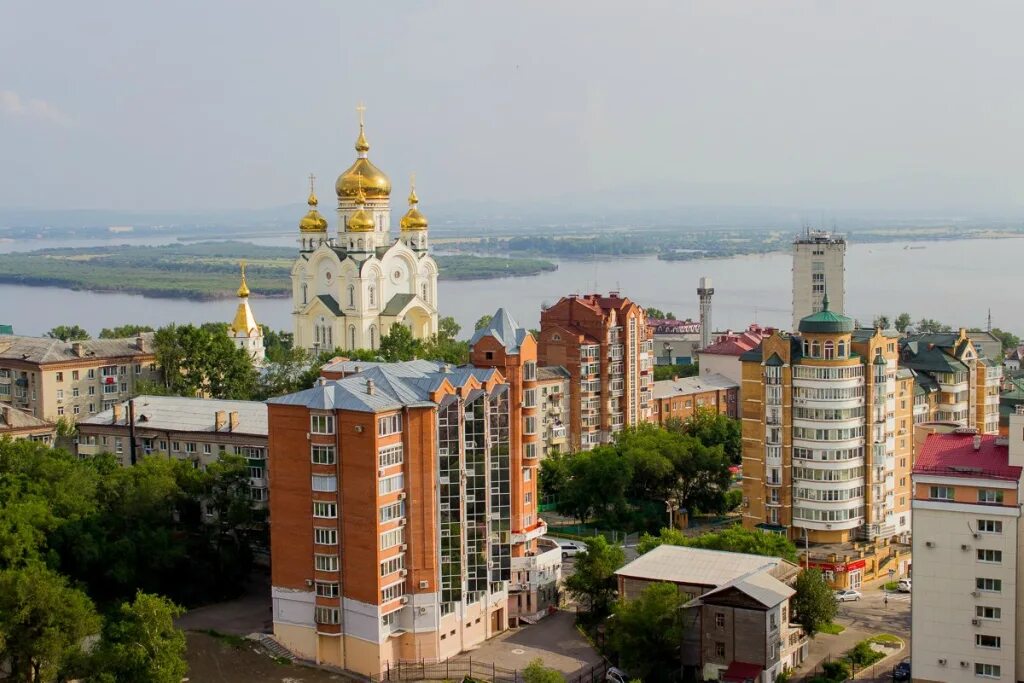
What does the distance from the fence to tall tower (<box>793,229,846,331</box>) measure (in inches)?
1024

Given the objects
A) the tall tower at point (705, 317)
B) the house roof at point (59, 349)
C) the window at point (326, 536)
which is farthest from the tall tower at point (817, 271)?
the window at point (326, 536)

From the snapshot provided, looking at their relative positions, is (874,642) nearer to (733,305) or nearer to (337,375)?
(337,375)

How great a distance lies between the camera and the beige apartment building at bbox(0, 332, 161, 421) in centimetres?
3434

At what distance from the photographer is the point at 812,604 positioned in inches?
786

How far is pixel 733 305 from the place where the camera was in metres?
96.8

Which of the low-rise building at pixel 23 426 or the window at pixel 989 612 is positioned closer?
the window at pixel 989 612

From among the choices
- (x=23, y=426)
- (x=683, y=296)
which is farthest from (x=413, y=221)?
(x=683, y=296)

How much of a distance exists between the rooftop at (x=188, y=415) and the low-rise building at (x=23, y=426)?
155 cm

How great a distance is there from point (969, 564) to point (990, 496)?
923 mm

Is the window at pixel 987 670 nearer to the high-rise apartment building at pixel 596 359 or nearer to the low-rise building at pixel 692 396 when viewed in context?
the high-rise apartment building at pixel 596 359

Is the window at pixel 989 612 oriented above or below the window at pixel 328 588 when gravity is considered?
above

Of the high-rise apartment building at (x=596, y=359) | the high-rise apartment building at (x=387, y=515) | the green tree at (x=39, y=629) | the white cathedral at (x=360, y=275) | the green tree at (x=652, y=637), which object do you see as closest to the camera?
the green tree at (x=39, y=629)

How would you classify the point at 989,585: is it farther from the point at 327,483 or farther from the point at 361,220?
the point at 361,220

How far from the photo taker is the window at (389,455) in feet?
64.6
